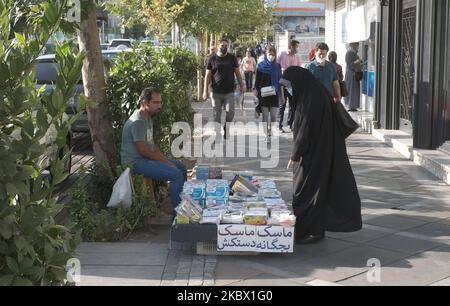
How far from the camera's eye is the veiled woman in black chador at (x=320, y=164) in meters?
6.24

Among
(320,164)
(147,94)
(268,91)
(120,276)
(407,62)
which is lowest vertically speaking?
(120,276)

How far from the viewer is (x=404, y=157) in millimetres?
11234

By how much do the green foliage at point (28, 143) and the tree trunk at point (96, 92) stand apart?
455 centimetres

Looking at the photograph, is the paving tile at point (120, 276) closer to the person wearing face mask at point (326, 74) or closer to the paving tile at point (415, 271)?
the paving tile at point (415, 271)

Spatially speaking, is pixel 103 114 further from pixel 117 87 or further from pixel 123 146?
pixel 123 146

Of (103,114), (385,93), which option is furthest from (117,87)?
(385,93)

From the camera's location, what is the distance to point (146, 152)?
6957mm

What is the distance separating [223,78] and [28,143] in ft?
32.2

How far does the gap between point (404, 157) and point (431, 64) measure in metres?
1.65

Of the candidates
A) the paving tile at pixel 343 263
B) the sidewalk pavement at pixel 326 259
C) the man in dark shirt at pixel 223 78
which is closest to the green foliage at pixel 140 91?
the sidewalk pavement at pixel 326 259

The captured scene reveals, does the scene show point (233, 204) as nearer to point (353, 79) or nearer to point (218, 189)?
point (218, 189)

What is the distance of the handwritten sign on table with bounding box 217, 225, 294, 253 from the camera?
5840mm

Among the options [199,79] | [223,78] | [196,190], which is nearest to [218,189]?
[196,190]

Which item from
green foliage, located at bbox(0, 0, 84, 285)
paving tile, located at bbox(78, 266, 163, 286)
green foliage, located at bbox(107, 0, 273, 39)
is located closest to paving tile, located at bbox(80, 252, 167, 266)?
paving tile, located at bbox(78, 266, 163, 286)
